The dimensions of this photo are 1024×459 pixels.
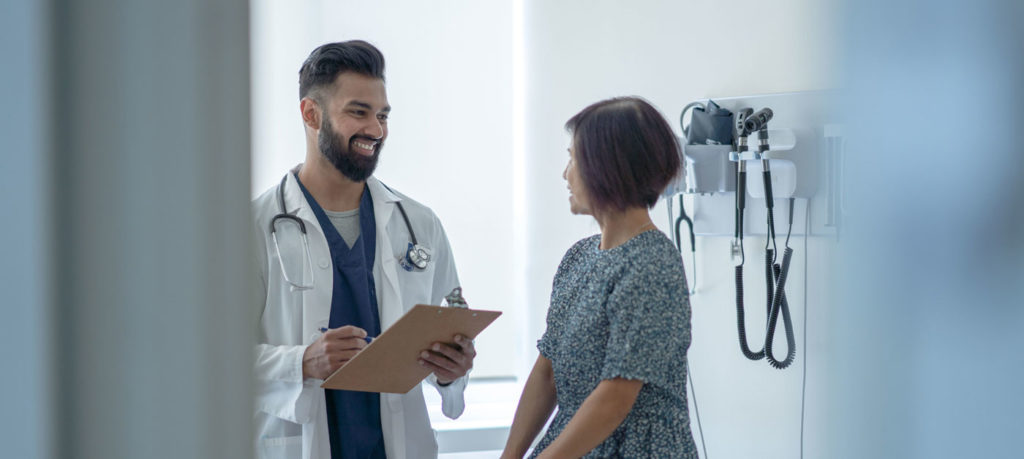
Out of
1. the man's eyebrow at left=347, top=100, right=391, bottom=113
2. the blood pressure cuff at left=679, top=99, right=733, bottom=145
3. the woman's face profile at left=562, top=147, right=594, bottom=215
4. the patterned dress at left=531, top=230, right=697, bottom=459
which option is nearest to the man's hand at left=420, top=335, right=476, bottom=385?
the patterned dress at left=531, top=230, right=697, bottom=459

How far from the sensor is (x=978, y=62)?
42 centimetres

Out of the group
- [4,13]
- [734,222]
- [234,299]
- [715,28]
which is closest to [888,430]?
[234,299]

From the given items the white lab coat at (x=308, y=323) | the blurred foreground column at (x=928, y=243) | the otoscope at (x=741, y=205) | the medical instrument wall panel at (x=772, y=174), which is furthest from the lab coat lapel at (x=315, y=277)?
the blurred foreground column at (x=928, y=243)

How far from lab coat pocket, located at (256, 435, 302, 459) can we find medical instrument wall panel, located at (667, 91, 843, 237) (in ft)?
3.47

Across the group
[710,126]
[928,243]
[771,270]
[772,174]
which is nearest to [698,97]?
[710,126]

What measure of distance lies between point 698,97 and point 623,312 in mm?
1167

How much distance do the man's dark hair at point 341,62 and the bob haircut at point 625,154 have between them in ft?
2.26

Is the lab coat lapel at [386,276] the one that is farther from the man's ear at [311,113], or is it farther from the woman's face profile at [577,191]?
the woman's face profile at [577,191]

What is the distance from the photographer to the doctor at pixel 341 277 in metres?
1.61

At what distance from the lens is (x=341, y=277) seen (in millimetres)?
1736

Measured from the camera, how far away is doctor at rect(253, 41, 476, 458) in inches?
63.4

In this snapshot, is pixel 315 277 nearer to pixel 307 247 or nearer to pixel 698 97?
pixel 307 247

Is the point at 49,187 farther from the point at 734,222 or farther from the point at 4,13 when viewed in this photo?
the point at 734,222

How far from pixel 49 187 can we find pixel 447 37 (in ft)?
8.20
